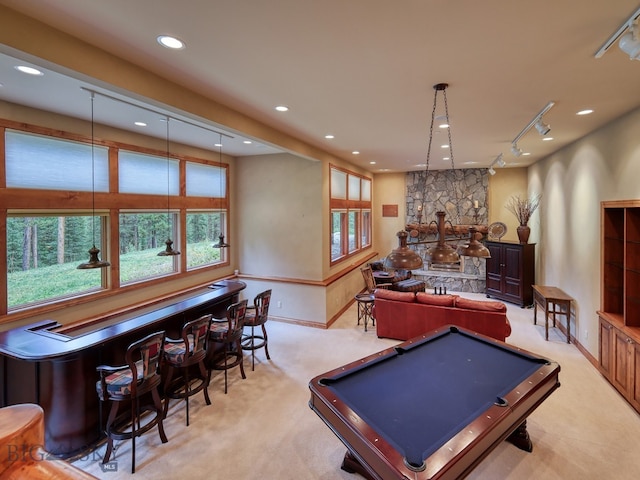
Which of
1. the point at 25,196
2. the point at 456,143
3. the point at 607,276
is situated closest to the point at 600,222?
the point at 607,276

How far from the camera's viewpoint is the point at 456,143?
534cm

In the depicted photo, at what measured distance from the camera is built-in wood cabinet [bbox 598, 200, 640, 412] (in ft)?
11.1

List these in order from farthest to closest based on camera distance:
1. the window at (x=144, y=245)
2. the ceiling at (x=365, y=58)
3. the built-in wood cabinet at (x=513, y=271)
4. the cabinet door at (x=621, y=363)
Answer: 1. the built-in wood cabinet at (x=513, y=271)
2. the window at (x=144, y=245)
3. the cabinet door at (x=621, y=363)
4. the ceiling at (x=365, y=58)

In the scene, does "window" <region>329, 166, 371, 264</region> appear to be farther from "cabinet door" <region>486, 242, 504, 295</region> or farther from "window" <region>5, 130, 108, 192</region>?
"window" <region>5, 130, 108, 192</region>

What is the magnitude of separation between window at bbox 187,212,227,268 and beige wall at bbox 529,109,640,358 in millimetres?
6156

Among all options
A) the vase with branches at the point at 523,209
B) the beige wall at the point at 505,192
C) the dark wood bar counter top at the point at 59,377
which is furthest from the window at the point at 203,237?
the beige wall at the point at 505,192

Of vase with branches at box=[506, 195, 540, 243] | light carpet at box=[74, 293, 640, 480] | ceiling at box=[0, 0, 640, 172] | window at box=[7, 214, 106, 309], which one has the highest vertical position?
ceiling at box=[0, 0, 640, 172]

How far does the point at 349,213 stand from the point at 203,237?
141 inches

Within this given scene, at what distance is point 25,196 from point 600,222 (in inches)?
269

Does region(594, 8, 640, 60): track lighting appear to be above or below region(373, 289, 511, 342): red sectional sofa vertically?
above

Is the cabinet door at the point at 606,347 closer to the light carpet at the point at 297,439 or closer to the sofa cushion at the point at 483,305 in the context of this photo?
the light carpet at the point at 297,439

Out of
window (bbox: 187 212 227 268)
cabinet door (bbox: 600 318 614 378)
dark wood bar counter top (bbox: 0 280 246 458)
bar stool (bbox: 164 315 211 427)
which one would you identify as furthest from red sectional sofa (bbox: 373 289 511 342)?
dark wood bar counter top (bbox: 0 280 246 458)

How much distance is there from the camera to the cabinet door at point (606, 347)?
3.82 m

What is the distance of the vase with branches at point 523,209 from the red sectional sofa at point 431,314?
3058 millimetres
